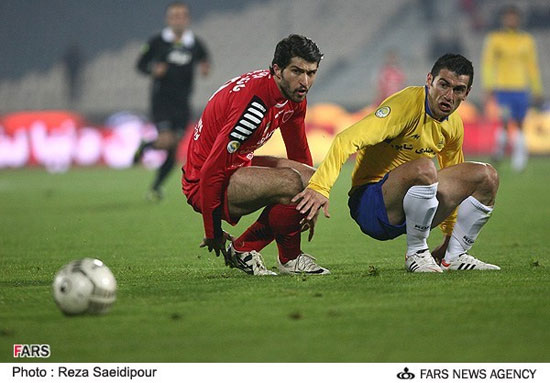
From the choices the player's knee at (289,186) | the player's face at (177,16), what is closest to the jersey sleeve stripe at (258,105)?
the player's knee at (289,186)

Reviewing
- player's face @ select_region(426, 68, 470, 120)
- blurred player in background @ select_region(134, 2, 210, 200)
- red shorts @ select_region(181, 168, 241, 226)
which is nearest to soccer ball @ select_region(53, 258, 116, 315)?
red shorts @ select_region(181, 168, 241, 226)

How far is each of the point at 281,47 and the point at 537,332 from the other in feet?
7.42

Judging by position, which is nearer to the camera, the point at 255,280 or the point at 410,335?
the point at 410,335

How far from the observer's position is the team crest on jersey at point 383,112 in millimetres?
5332

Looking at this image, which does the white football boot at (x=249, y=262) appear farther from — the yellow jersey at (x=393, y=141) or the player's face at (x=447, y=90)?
the player's face at (x=447, y=90)

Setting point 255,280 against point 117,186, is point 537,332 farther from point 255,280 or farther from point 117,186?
point 117,186

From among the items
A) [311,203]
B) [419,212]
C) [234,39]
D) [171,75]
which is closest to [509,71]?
[171,75]

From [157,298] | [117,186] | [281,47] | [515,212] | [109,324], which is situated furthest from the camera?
[117,186]

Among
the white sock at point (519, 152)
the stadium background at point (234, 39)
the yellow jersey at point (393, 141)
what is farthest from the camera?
the stadium background at point (234, 39)

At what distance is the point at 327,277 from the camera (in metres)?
5.51

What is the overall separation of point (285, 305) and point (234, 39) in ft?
78.5

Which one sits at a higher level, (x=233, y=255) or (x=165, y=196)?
(x=165, y=196)

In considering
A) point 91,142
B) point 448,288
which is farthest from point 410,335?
point 91,142

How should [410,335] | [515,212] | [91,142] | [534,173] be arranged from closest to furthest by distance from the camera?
1. [410,335]
2. [515,212]
3. [534,173]
4. [91,142]
